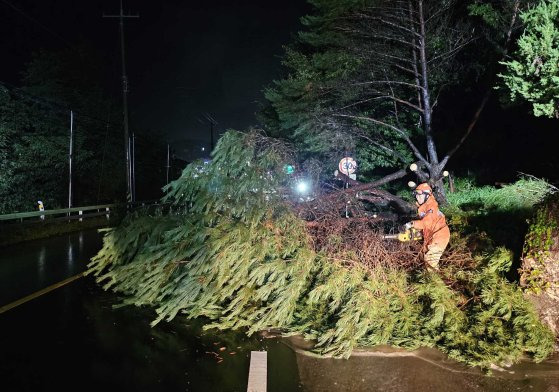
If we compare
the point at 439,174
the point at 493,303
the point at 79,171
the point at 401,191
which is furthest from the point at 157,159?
the point at 493,303

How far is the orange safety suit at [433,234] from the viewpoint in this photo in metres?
6.14

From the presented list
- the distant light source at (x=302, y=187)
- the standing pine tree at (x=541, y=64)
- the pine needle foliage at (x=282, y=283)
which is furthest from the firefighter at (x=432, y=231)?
the standing pine tree at (x=541, y=64)

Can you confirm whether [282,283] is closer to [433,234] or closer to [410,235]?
[410,235]

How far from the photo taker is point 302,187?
25.2 ft

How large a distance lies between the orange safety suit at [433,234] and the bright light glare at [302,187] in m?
1.98

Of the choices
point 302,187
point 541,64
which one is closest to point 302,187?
point 302,187

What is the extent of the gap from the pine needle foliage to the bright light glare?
12.9 inches

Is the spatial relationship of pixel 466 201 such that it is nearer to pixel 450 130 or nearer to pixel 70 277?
pixel 450 130

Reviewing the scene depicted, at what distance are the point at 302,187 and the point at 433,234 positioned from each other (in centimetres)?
235

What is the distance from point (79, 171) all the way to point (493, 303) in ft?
85.2

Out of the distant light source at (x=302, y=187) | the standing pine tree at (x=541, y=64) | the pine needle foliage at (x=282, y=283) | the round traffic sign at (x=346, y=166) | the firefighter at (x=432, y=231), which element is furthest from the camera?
the round traffic sign at (x=346, y=166)

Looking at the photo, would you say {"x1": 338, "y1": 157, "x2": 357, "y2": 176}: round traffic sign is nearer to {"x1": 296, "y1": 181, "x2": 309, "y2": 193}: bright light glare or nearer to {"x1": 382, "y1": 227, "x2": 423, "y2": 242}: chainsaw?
{"x1": 296, "y1": 181, "x2": 309, "y2": 193}: bright light glare

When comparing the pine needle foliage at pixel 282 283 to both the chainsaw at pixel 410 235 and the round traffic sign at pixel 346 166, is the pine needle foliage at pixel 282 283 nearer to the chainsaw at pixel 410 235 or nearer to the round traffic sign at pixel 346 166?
the chainsaw at pixel 410 235

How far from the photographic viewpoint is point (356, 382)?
4262mm
